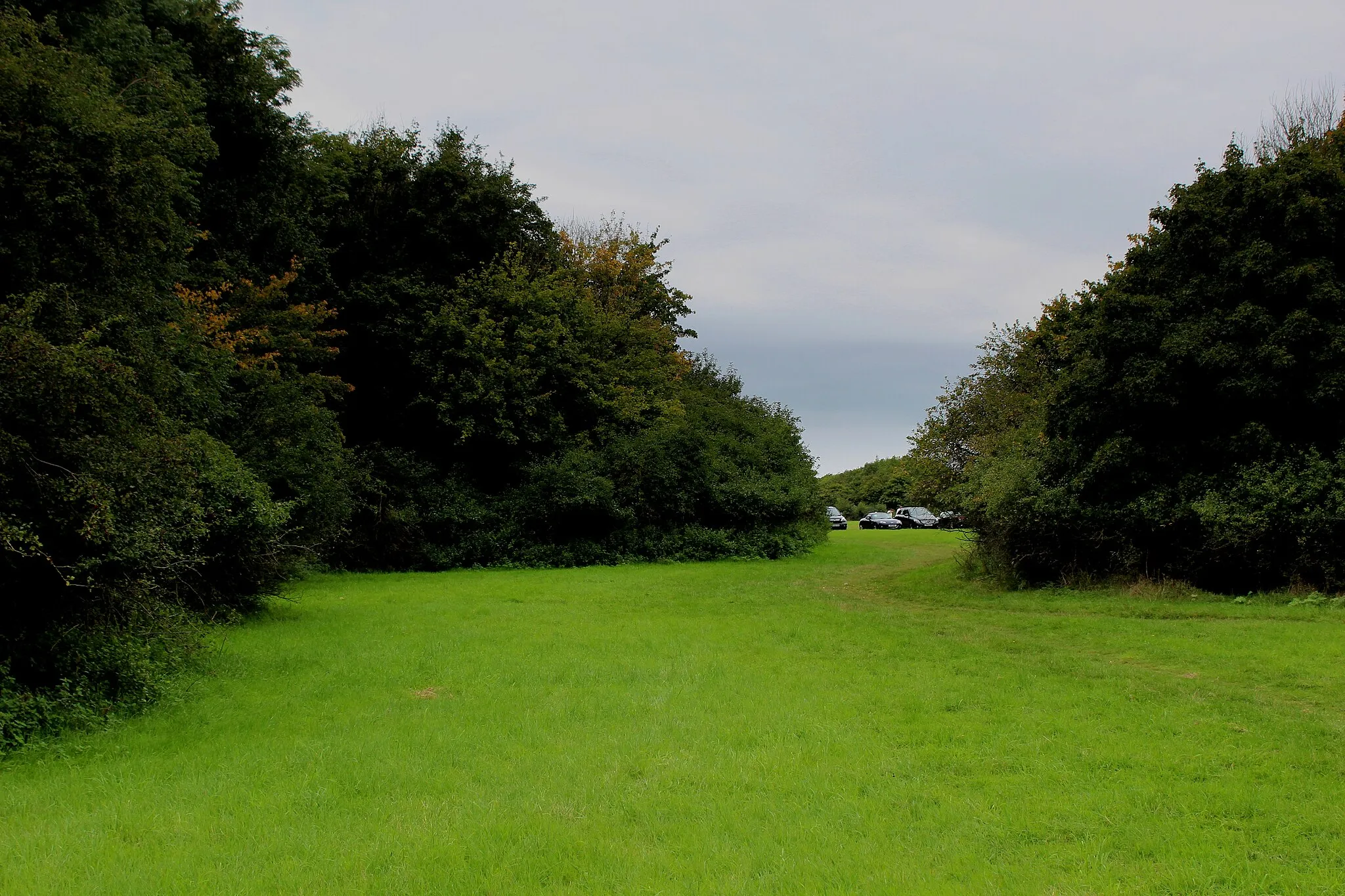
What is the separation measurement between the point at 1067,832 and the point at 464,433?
23.8 metres

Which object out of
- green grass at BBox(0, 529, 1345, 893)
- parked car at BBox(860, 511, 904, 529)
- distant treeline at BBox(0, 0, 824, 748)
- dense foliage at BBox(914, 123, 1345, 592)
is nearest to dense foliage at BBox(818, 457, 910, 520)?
parked car at BBox(860, 511, 904, 529)

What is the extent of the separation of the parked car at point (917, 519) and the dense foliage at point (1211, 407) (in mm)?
44608

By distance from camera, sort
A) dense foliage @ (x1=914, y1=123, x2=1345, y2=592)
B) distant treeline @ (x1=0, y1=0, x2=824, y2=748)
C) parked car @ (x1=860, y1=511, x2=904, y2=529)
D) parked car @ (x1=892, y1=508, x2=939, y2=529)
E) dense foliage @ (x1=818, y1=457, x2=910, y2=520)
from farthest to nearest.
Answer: dense foliage @ (x1=818, y1=457, x2=910, y2=520) → parked car @ (x1=860, y1=511, x2=904, y2=529) → parked car @ (x1=892, y1=508, x2=939, y2=529) → dense foliage @ (x1=914, y1=123, x2=1345, y2=592) → distant treeline @ (x1=0, y1=0, x2=824, y2=748)

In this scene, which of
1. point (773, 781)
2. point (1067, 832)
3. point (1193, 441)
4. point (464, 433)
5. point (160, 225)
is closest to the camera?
point (1067, 832)

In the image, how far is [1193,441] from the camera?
17.5 m

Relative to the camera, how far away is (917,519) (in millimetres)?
65125

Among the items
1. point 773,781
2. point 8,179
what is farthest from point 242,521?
point 773,781

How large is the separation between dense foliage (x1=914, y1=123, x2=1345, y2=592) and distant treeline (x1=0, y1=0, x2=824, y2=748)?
47.4 ft

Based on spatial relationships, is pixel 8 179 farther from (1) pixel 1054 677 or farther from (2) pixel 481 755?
(1) pixel 1054 677

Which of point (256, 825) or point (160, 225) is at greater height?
point (160, 225)

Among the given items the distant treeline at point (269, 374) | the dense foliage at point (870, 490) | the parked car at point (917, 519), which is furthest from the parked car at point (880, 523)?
the distant treeline at point (269, 374)

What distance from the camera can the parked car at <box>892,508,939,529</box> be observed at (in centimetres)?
6344

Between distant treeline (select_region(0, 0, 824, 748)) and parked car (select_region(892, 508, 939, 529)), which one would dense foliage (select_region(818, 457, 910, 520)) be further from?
distant treeline (select_region(0, 0, 824, 748))

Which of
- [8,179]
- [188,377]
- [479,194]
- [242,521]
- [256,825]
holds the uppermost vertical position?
[479,194]
